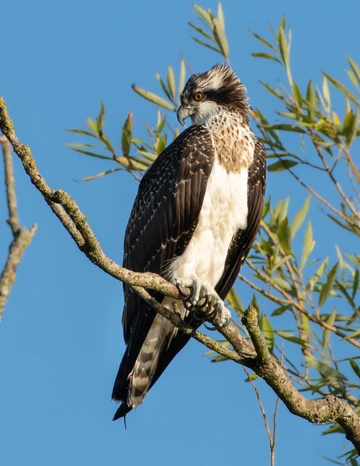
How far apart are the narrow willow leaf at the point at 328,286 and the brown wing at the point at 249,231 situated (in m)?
0.63

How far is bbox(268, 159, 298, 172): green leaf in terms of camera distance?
778cm

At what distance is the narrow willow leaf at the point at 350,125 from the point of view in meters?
7.40

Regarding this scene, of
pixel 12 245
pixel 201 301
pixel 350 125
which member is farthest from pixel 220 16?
pixel 12 245

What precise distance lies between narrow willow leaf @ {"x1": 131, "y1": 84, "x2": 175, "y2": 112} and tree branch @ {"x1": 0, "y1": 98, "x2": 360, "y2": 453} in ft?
A: 8.96

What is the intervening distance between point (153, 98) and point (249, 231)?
180cm

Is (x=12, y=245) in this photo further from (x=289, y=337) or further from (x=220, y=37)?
(x=220, y=37)

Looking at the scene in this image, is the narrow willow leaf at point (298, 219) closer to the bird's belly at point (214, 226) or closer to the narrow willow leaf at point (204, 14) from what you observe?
the bird's belly at point (214, 226)

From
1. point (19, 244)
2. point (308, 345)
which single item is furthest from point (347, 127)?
point (19, 244)

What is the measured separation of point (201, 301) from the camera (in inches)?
248

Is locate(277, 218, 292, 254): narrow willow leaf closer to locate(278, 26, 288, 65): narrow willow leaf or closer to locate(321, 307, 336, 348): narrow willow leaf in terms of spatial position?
locate(321, 307, 336, 348): narrow willow leaf

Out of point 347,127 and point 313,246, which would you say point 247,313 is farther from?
point 347,127

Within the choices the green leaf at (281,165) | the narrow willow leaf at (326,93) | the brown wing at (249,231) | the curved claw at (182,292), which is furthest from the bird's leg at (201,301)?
the narrow willow leaf at (326,93)

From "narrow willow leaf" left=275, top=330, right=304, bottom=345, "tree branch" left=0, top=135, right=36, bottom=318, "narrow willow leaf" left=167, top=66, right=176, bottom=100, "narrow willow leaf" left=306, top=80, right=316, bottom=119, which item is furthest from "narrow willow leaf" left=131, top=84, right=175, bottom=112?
"tree branch" left=0, top=135, right=36, bottom=318

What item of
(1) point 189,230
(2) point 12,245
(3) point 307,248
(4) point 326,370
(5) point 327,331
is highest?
(3) point 307,248
